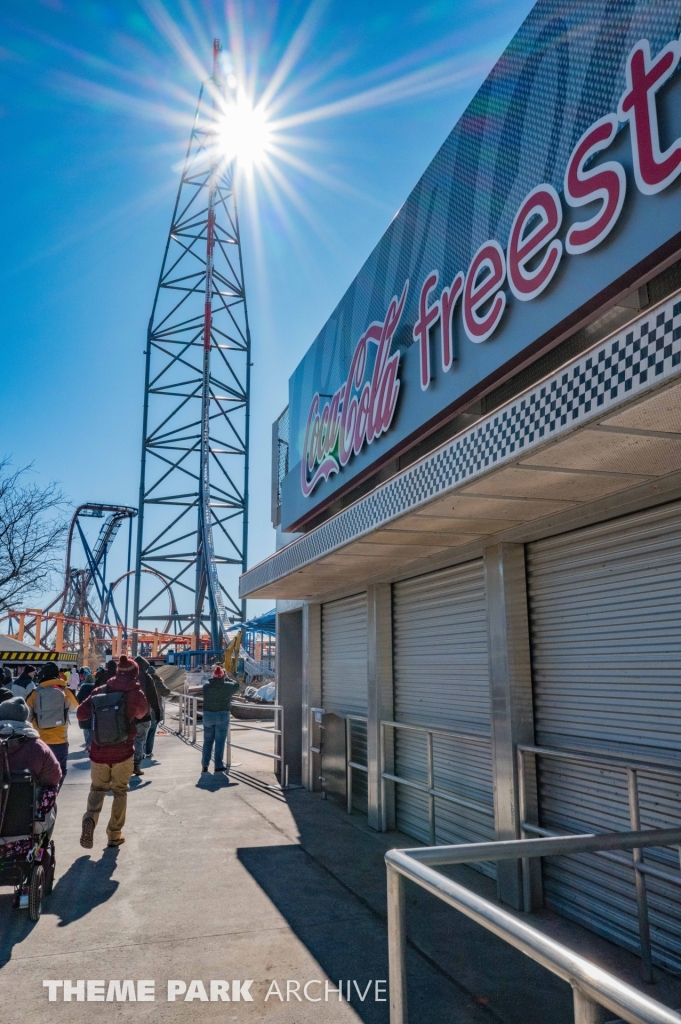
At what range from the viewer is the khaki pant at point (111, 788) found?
265 inches

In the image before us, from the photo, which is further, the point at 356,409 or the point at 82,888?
the point at 356,409

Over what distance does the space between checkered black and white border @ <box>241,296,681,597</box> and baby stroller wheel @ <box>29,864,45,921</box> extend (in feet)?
11.0

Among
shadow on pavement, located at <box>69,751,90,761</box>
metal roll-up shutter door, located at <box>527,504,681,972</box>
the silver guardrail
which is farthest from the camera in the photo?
shadow on pavement, located at <box>69,751,90,761</box>

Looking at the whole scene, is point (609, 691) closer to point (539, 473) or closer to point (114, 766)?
point (539, 473)

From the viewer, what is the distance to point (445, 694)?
271 inches

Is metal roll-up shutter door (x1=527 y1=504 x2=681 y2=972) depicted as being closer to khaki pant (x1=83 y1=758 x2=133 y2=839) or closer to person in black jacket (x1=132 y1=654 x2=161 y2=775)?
khaki pant (x1=83 y1=758 x2=133 y2=839)

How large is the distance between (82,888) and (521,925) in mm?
5193

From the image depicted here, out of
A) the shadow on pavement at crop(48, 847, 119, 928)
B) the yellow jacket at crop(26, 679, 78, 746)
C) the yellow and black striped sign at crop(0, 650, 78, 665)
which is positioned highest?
the yellow and black striped sign at crop(0, 650, 78, 665)

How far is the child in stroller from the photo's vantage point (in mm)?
4906

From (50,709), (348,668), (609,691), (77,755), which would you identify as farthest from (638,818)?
(77,755)

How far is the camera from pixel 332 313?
1006 cm

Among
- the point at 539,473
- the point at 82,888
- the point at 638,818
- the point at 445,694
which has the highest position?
the point at 539,473

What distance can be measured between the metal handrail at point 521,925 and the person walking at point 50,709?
21.1 ft

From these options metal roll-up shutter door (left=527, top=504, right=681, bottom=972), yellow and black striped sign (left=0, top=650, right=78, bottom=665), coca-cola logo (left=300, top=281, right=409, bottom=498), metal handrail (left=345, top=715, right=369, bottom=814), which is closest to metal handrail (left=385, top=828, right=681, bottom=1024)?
metal roll-up shutter door (left=527, top=504, right=681, bottom=972)
